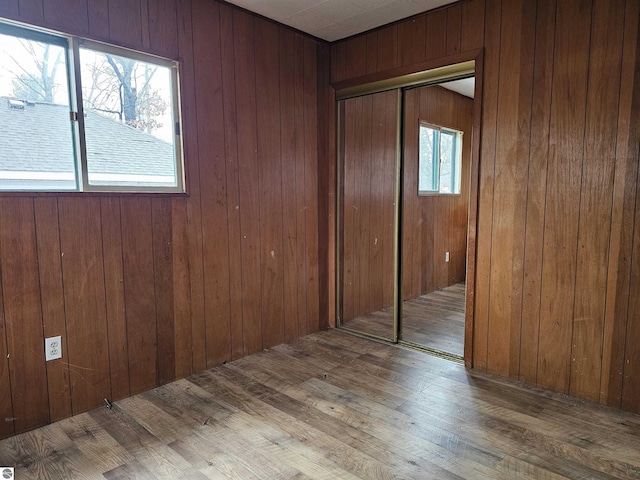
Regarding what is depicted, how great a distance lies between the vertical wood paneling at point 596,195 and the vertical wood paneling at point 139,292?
2.56 meters

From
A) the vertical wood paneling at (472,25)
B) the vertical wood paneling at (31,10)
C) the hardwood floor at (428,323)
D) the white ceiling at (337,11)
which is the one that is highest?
the white ceiling at (337,11)

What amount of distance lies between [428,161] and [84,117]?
12.2 ft

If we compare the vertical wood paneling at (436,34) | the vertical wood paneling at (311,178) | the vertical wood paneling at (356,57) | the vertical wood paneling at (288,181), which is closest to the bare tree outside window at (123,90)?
the vertical wood paneling at (288,181)

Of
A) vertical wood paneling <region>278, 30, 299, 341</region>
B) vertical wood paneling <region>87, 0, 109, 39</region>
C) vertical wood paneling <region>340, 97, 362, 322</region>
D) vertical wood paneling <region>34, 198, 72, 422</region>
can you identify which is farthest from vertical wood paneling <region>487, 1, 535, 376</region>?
vertical wood paneling <region>34, 198, 72, 422</region>

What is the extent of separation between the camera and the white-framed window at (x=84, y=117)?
203 centimetres

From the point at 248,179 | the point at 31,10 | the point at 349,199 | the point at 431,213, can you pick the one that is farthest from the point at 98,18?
the point at 431,213

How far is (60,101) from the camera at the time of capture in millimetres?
2162

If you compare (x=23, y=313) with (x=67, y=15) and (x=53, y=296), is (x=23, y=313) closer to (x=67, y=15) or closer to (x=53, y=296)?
(x=53, y=296)

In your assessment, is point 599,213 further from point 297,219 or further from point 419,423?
point 297,219

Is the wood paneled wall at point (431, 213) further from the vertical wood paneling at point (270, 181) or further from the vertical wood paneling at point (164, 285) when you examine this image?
the vertical wood paneling at point (164, 285)

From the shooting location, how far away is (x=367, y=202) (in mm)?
4000

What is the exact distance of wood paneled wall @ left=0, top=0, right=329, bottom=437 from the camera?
6.93 feet

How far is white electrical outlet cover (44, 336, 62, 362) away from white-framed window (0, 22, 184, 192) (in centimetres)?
79

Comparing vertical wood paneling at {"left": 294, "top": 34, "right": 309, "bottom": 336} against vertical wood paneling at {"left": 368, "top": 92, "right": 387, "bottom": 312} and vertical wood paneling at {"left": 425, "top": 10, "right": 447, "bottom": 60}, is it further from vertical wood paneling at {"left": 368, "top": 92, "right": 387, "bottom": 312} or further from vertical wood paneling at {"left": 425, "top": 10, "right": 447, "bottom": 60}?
vertical wood paneling at {"left": 425, "top": 10, "right": 447, "bottom": 60}
